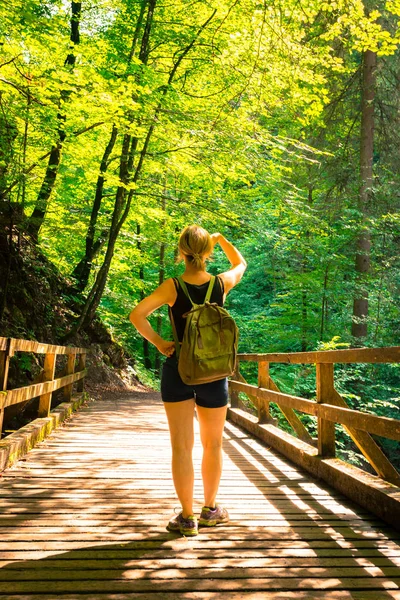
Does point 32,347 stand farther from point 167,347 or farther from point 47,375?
point 167,347

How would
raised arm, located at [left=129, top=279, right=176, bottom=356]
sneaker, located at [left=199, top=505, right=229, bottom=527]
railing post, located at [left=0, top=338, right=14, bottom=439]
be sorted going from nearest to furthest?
1. raised arm, located at [left=129, top=279, right=176, bottom=356]
2. sneaker, located at [left=199, top=505, right=229, bottom=527]
3. railing post, located at [left=0, top=338, right=14, bottom=439]

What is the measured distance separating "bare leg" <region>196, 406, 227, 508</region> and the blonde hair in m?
0.91

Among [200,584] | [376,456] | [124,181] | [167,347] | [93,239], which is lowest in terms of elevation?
[200,584]

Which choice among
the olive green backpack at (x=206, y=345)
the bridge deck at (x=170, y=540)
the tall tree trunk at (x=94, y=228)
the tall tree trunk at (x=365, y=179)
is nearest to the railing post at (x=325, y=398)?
the bridge deck at (x=170, y=540)

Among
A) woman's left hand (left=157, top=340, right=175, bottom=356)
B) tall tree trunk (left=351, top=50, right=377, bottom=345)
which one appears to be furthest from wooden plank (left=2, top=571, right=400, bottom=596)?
tall tree trunk (left=351, top=50, right=377, bottom=345)

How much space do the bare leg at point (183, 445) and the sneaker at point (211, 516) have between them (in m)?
0.19

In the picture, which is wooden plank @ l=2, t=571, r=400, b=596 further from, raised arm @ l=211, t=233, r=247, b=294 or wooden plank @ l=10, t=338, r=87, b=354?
wooden plank @ l=10, t=338, r=87, b=354

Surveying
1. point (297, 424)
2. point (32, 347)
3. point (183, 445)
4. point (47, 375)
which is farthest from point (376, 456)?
point (47, 375)

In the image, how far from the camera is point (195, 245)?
136 inches

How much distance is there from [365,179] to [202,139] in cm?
660

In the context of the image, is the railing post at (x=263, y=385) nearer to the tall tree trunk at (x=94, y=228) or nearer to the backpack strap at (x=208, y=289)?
the backpack strap at (x=208, y=289)

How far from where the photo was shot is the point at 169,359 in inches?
134

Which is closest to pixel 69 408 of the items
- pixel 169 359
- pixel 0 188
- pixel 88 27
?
pixel 0 188

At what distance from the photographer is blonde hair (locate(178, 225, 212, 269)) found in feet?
11.3
